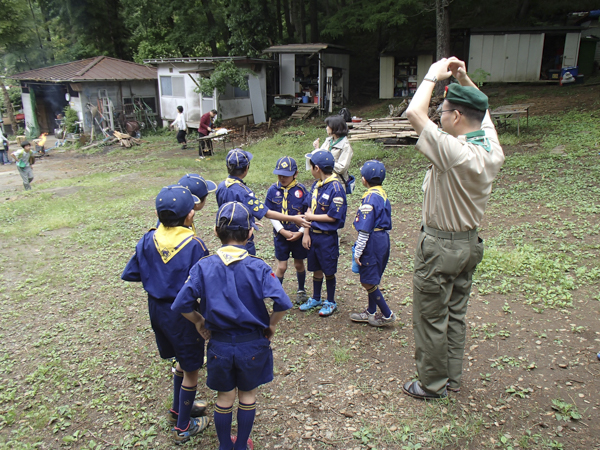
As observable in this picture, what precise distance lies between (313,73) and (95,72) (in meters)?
10.6

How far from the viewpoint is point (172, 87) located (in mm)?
20453

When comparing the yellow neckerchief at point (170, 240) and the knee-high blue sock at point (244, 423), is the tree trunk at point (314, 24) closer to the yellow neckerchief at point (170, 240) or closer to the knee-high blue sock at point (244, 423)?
the yellow neckerchief at point (170, 240)

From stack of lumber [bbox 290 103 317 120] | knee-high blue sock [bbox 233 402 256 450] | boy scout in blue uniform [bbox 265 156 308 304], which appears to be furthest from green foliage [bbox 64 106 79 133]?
knee-high blue sock [bbox 233 402 256 450]

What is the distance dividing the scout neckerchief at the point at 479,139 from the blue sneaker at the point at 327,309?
7.86ft

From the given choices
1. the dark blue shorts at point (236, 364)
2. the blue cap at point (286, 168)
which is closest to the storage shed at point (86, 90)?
the blue cap at point (286, 168)

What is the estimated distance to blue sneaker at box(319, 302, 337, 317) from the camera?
4516mm

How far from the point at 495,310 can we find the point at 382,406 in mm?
1932

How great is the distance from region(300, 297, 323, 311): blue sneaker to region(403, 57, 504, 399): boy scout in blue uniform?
1.67 meters

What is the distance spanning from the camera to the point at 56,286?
18.4 feet

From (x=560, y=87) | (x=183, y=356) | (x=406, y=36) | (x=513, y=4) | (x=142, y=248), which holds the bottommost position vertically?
(x=183, y=356)

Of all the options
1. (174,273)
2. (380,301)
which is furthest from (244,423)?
(380,301)

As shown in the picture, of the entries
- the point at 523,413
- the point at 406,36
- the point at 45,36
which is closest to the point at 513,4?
the point at 406,36

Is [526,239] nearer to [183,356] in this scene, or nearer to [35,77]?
[183,356]

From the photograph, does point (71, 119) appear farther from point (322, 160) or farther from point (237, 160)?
point (322, 160)
